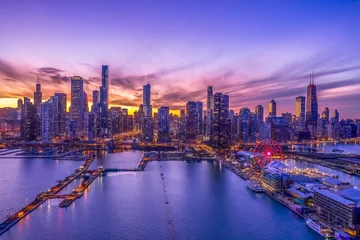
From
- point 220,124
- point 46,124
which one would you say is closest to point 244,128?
point 220,124

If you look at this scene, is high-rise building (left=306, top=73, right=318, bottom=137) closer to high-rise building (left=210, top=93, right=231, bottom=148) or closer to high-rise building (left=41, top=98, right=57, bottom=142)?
high-rise building (left=210, top=93, right=231, bottom=148)

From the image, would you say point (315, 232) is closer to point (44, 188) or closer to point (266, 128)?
point (44, 188)

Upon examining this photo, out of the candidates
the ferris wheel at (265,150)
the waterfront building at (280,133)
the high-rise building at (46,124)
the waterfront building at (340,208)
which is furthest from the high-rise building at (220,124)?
the waterfront building at (340,208)

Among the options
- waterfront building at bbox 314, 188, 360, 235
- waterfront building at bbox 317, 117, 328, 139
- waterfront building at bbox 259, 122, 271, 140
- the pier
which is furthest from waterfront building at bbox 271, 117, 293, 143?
waterfront building at bbox 314, 188, 360, 235

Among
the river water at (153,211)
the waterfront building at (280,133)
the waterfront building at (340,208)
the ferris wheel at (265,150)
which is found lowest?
the river water at (153,211)

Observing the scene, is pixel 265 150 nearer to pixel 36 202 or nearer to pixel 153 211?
pixel 153 211

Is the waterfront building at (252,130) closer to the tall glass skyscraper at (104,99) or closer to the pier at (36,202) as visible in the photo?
the tall glass skyscraper at (104,99)
